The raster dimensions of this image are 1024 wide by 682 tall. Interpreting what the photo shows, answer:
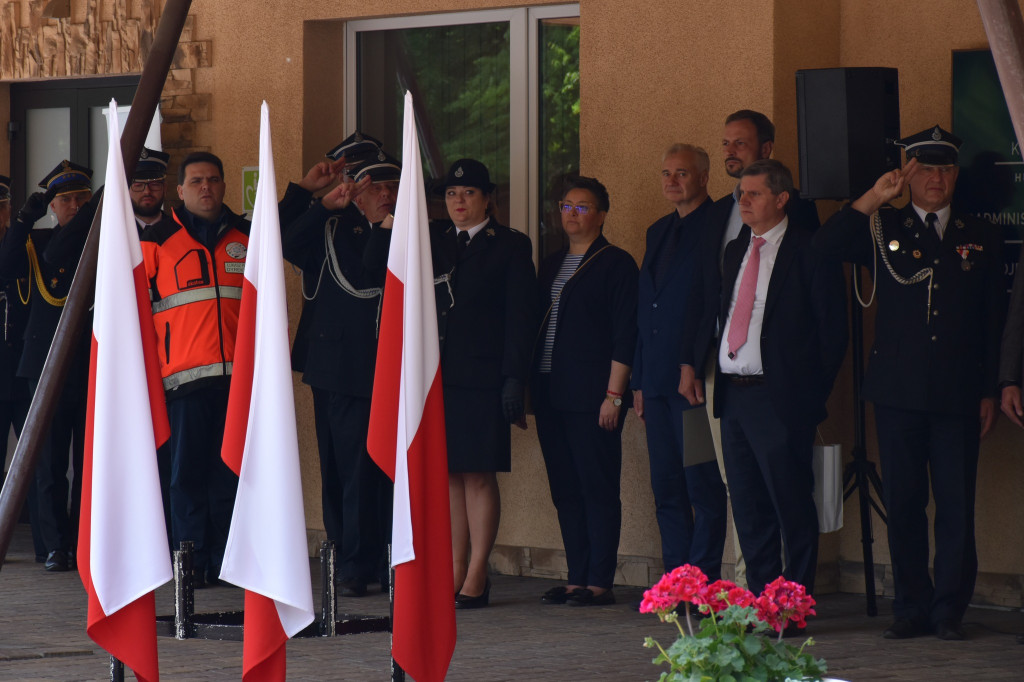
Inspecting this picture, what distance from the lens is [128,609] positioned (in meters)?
4.57

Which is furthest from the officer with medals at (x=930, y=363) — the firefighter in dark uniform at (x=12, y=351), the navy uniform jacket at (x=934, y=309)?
the firefighter in dark uniform at (x=12, y=351)

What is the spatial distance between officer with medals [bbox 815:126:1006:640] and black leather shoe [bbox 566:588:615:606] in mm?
1370

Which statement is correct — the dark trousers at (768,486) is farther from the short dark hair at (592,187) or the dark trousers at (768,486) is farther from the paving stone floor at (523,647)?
the short dark hair at (592,187)

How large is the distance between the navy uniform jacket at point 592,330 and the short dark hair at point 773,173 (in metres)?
0.91

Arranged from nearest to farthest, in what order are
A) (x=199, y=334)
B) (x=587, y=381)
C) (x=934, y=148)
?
(x=934, y=148) < (x=587, y=381) < (x=199, y=334)

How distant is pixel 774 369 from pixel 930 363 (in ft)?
1.99

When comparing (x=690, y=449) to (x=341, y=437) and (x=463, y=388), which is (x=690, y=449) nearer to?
(x=463, y=388)

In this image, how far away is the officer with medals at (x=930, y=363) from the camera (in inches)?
249

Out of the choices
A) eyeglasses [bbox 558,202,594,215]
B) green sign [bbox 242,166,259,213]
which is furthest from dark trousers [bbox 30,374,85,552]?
eyeglasses [bbox 558,202,594,215]

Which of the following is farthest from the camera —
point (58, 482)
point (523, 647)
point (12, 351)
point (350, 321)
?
point (12, 351)

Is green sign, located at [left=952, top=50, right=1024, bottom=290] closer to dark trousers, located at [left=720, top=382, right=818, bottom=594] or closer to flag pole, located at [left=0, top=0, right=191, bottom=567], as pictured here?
dark trousers, located at [left=720, top=382, right=818, bottom=594]

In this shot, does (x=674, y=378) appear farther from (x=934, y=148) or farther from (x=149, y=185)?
(x=149, y=185)

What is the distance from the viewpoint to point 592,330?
7.17 meters

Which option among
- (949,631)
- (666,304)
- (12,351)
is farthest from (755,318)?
(12,351)
